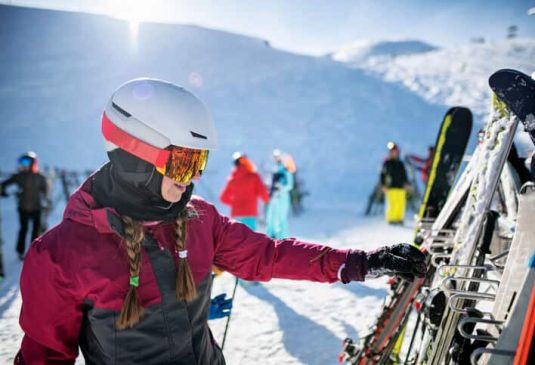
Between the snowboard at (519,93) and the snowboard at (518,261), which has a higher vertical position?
the snowboard at (519,93)

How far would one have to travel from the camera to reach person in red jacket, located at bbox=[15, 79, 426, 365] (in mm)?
1364

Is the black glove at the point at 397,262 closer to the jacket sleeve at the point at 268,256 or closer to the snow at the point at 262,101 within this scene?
the jacket sleeve at the point at 268,256

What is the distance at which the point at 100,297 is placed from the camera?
138 centimetres

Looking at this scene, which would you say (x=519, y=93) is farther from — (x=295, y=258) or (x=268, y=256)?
(x=268, y=256)

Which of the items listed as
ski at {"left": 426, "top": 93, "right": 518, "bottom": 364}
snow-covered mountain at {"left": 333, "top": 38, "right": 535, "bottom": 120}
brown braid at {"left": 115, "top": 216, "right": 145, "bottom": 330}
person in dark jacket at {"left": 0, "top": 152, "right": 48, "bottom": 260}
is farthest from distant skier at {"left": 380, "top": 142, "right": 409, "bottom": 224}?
snow-covered mountain at {"left": 333, "top": 38, "right": 535, "bottom": 120}

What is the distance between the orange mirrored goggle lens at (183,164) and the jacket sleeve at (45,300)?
1.66 ft

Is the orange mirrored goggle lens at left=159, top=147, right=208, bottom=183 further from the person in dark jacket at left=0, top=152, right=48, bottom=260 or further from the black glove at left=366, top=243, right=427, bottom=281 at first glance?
the person in dark jacket at left=0, top=152, right=48, bottom=260

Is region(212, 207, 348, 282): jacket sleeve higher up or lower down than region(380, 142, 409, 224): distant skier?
lower down

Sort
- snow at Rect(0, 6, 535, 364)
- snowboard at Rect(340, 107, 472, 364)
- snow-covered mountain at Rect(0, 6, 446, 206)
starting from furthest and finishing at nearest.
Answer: snow-covered mountain at Rect(0, 6, 446, 206)
snow at Rect(0, 6, 535, 364)
snowboard at Rect(340, 107, 472, 364)

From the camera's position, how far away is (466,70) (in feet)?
113

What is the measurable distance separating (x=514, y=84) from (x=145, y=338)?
6.00ft

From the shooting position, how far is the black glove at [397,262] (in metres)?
1.67

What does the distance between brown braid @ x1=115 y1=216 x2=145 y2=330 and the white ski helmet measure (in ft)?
0.95

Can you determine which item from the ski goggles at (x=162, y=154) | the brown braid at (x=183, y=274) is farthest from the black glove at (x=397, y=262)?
the ski goggles at (x=162, y=154)
